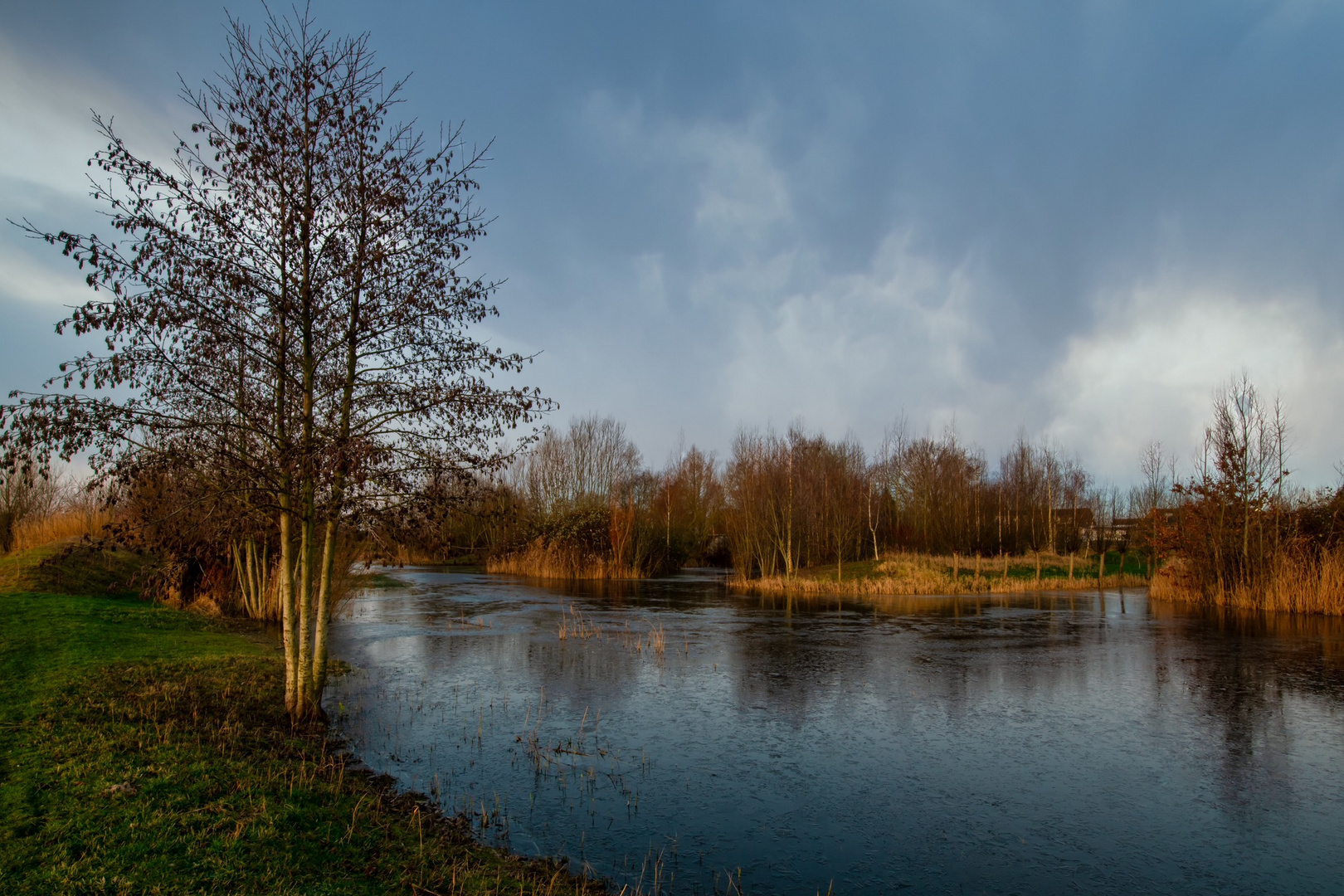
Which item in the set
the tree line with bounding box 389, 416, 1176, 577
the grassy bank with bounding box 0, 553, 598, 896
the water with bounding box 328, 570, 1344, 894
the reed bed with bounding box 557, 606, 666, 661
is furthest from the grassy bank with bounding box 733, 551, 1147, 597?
the grassy bank with bounding box 0, 553, 598, 896

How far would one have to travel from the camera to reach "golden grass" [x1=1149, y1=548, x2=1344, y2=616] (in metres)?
21.0

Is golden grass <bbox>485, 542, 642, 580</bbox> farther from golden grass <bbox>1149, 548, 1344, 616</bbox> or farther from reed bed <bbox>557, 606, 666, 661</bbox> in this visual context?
golden grass <bbox>1149, 548, 1344, 616</bbox>

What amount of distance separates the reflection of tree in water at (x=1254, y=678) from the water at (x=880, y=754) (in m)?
0.06

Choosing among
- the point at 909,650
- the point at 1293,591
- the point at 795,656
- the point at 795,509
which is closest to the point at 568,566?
the point at 795,509

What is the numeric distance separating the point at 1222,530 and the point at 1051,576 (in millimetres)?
10145

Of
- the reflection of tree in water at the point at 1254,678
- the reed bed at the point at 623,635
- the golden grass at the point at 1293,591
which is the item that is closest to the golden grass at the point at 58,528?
the reed bed at the point at 623,635

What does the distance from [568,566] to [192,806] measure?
32.7 m

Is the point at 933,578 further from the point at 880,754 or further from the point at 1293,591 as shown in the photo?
the point at 880,754

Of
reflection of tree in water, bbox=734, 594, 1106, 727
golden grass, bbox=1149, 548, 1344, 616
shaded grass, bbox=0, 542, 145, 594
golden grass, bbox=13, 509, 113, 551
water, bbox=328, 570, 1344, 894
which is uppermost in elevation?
golden grass, bbox=13, 509, 113, 551

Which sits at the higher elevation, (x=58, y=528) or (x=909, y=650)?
(x=58, y=528)

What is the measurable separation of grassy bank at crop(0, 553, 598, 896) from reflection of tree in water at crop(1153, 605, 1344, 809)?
682 centimetres

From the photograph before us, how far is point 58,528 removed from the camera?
66.7 ft

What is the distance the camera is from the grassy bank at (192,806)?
175 inches

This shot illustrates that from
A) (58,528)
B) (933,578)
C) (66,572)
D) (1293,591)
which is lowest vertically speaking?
(933,578)
